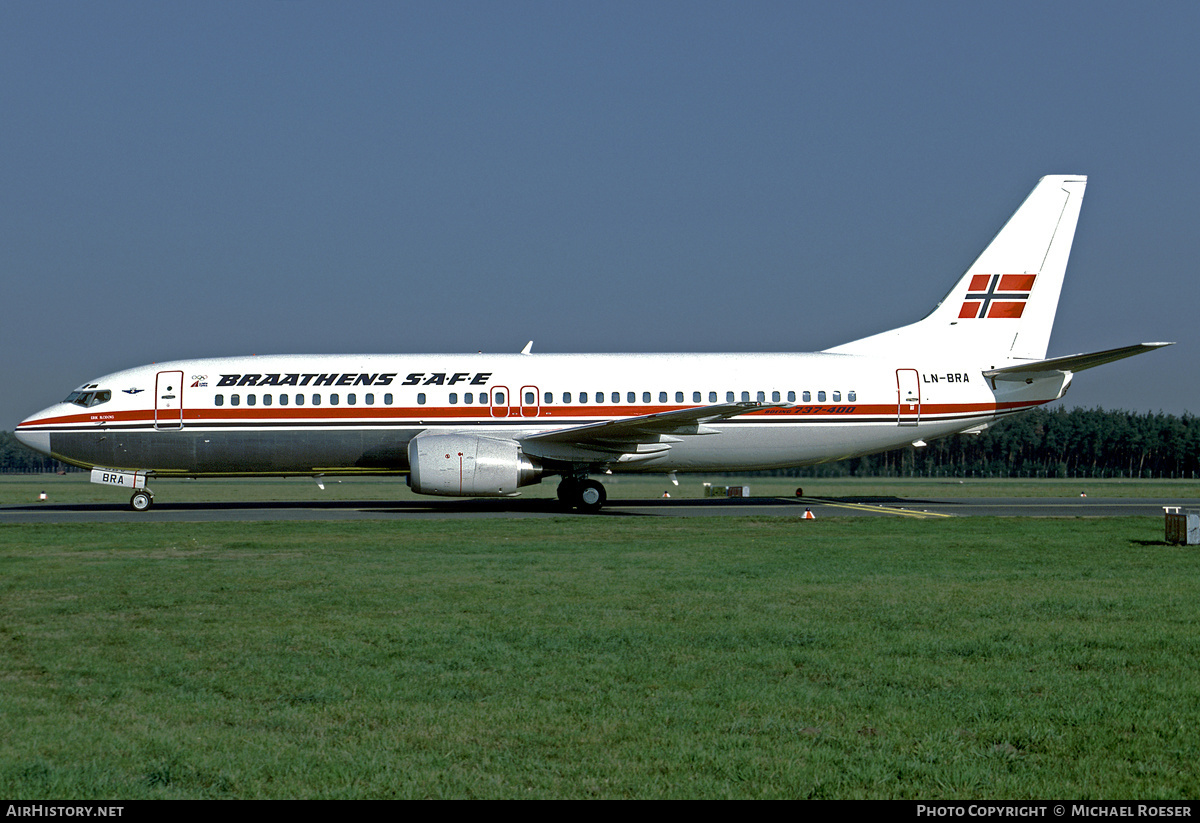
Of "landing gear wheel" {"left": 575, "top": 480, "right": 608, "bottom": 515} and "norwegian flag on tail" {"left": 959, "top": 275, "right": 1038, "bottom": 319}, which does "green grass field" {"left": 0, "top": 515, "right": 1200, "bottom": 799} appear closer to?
"landing gear wheel" {"left": 575, "top": 480, "right": 608, "bottom": 515}

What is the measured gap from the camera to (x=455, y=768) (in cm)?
573

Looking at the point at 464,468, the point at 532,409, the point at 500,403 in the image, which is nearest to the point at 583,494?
the point at 532,409

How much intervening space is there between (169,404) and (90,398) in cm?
239

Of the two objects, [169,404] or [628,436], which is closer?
[628,436]

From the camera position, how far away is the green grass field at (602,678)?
222 inches

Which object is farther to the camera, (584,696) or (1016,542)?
(1016,542)

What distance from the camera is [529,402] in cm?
2850

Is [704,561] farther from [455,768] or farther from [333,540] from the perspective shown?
[455,768]

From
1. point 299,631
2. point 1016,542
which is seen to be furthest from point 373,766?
point 1016,542

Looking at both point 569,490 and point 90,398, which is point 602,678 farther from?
point 90,398

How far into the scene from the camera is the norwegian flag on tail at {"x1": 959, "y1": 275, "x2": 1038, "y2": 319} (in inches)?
1196

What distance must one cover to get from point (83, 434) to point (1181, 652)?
90.6 feet

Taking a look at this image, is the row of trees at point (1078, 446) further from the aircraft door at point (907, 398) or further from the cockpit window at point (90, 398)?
the cockpit window at point (90, 398)

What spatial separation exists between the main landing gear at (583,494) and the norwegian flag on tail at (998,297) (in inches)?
473
